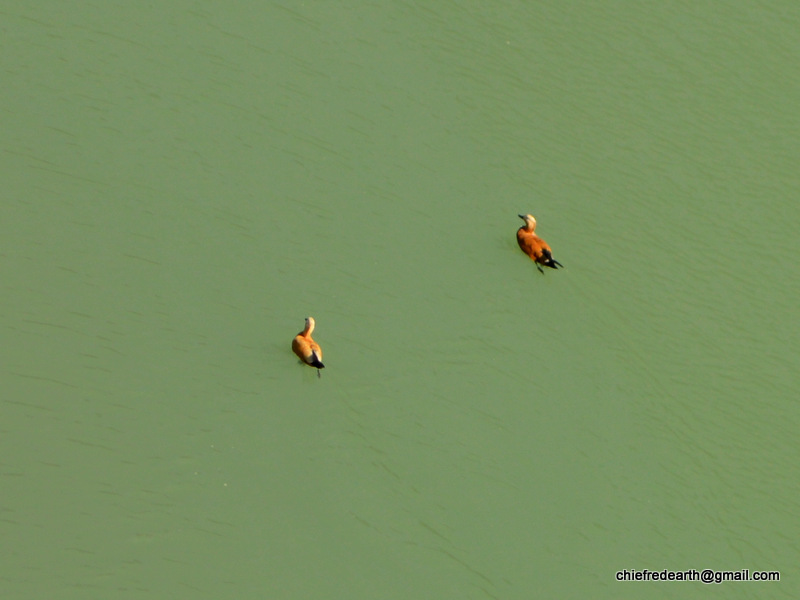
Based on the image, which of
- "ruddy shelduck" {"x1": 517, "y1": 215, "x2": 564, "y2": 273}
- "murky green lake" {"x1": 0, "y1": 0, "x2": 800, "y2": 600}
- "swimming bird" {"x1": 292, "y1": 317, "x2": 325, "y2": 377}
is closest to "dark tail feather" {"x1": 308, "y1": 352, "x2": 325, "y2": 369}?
"swimming bird" {"x1": 292, "y1": 317, "x2": 325, "y2": 377}

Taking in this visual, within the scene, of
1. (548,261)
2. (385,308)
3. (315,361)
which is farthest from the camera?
(548,261)

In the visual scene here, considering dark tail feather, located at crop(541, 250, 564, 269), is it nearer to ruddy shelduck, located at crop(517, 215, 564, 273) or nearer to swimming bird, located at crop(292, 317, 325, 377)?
ruddy shelduck, located at crop(517, 215, 564, 273)

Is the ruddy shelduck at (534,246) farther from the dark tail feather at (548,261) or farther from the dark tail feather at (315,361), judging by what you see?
the dark tail feather at (315,361)

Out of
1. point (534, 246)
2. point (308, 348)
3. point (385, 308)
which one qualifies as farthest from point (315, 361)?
point (534, 246)

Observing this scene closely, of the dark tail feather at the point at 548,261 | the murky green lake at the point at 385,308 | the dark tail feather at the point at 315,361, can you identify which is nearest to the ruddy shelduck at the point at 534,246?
the dark tail feather at the point at 548,261

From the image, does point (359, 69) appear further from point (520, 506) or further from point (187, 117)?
point (520, 506)

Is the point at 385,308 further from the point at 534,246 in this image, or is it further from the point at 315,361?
the point at 534,246
